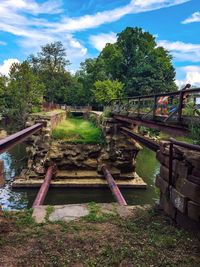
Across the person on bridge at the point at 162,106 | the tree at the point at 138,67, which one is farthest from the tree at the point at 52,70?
the person on bridge at the point at 162,106

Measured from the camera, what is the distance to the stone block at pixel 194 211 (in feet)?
13.8

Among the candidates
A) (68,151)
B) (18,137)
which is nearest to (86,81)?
(68,151)

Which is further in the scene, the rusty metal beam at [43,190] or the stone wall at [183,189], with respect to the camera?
the rusty metal beam at [43,190]

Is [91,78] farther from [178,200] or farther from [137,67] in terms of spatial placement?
[178,200]

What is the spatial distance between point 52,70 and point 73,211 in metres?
51.9

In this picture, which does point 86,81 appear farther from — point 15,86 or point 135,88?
point 15,86

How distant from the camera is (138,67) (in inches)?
1516

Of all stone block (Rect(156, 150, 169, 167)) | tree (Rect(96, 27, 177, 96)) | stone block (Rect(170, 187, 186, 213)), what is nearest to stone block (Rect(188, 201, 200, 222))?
stone block (Rect(170, 187, 186, 213))

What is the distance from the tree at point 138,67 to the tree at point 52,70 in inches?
510

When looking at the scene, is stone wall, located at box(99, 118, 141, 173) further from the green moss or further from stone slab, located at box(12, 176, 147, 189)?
the green moss

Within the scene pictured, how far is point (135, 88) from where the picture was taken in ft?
124

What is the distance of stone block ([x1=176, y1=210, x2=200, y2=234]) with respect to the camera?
14.6 ft

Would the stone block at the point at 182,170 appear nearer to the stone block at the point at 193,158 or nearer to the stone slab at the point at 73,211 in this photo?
the stone block at the point at 193,158

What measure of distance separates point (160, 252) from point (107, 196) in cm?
1204
